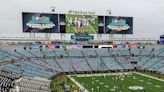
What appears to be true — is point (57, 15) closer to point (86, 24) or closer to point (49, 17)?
point (49, 17)

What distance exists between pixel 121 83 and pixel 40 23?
27942mm

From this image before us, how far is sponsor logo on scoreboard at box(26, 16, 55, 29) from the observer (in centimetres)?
7835

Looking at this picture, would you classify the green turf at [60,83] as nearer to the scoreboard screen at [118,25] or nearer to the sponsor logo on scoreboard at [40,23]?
the sponsor logo on scoreboard at [40,23]

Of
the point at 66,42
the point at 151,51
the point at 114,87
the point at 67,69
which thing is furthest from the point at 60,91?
the point at 151,51

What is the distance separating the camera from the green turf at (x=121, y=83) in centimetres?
5672

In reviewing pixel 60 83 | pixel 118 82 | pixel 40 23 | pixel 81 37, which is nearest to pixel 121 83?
pixel 118 82

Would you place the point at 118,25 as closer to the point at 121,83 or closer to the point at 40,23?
the point at 40,23

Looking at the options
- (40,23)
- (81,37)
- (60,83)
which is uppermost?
(40,23)

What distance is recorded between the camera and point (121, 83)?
2480 inches

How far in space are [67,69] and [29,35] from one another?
16.5m

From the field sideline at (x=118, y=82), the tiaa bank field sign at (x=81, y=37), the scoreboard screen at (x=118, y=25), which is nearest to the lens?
the field sideline at (x=118, y=82)

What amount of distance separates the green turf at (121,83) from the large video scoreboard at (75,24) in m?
17.3

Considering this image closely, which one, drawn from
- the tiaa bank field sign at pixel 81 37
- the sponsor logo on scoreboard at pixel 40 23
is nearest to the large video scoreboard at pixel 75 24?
the sponsor logo on scoreboard at pixel 40 23

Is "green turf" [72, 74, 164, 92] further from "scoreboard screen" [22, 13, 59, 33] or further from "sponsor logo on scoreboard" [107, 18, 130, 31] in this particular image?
"sponsor logo on scoreboard" [107, 18, 130, 31]
